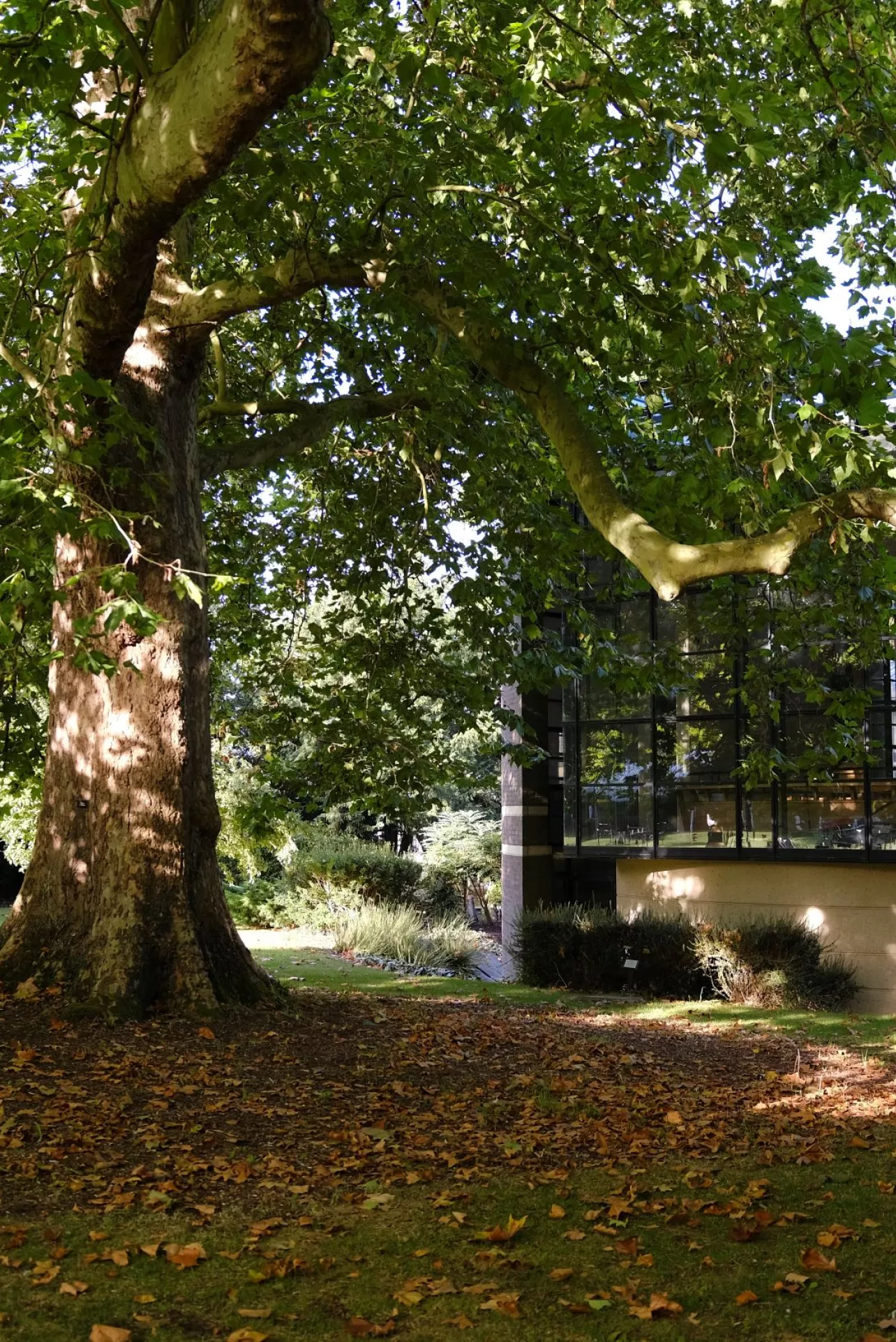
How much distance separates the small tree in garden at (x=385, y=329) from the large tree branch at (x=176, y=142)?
2cm

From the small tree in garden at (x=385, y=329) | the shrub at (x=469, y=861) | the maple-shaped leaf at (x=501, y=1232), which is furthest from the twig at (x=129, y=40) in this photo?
the shrub at (x=469, y=861)

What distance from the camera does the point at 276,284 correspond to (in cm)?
820

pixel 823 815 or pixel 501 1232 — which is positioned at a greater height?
pixel 823 815

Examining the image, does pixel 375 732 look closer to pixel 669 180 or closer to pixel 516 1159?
pixel 669 180

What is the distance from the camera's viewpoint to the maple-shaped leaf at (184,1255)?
4.39 metres

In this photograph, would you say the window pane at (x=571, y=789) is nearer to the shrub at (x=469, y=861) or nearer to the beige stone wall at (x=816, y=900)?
the beige stone wall at (x=816, y=900)

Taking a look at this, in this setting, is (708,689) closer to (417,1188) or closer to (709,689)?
(709,689)

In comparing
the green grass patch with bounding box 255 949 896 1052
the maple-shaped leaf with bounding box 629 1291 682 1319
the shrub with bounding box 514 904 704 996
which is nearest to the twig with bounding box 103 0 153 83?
the maple-shaped leaf with bounding box 629 1291 682 1319

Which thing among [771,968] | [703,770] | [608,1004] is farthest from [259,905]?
[771,968]

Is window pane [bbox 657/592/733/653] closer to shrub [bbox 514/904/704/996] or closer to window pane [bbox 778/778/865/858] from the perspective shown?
window pane [bbox 778/778/865/858]

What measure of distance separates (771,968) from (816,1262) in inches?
472

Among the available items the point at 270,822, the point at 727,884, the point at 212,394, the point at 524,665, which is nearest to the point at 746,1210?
the point at 524,665

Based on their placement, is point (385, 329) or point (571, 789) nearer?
point (385, 329)

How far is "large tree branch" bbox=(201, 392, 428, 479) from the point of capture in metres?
10.3
